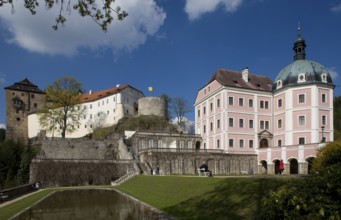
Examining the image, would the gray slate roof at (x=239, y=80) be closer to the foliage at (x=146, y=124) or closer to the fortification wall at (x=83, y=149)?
the foliage at (x=146, y=124)

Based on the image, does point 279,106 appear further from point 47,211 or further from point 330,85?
point 47,211

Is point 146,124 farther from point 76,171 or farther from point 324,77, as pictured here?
point 324,77

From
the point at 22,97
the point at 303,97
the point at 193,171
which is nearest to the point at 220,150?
the point at 193,171

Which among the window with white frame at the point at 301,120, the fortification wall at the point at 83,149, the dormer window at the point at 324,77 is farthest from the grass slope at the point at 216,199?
the fortification wall at the point at 83,149

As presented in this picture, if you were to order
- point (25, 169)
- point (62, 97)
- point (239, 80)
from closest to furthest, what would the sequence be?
point (25, 169) → point (239, 80) → point (62, 97)

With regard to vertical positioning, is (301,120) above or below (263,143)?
above

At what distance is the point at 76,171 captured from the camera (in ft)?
129

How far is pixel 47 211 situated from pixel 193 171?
28246 millimetres

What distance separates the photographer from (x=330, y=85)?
44.1m

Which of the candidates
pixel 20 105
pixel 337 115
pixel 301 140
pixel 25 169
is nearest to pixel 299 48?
pixel 301 140

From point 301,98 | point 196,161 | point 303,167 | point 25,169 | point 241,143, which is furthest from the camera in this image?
point 241,143

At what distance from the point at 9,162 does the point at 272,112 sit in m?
41.1

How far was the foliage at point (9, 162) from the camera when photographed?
152 feet

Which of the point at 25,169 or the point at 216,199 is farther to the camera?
the point at 25,169
